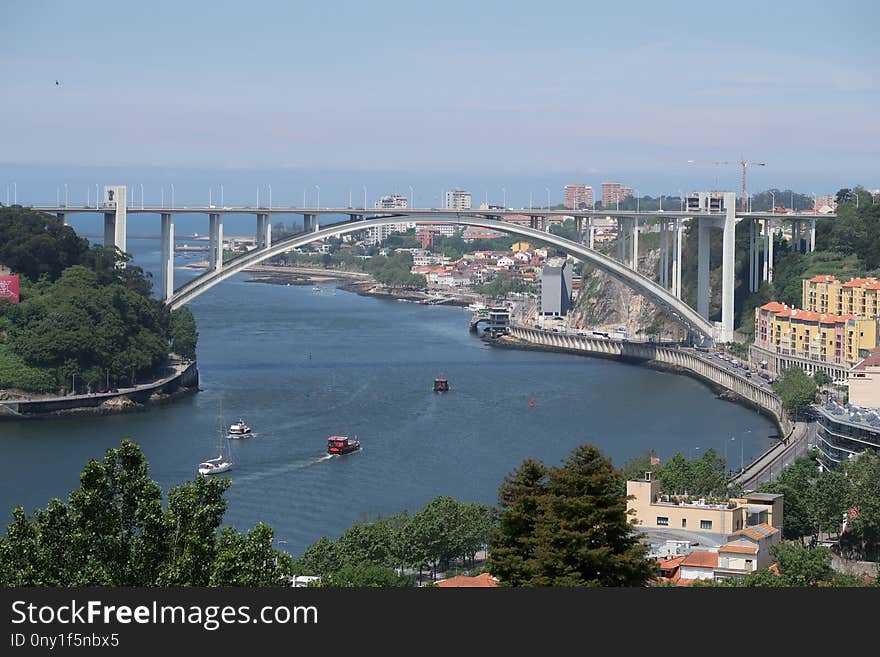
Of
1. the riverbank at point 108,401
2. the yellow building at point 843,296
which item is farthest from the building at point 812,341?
the riverbank at point 108,401

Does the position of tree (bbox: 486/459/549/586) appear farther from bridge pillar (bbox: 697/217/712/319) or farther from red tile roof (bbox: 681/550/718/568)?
bridge pillar (bbox: 697/217/712/319)

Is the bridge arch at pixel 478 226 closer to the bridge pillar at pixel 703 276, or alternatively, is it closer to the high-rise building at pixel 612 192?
the bridge pillar at pixel 703 276

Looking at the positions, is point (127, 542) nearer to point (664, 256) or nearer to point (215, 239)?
point (215, 239)

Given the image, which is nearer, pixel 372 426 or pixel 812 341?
pixel 372 426

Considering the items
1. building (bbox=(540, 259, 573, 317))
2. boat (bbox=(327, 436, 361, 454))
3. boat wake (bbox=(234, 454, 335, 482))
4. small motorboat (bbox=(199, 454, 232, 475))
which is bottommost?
boat wake (bbox=(234, 454, 335, 482))

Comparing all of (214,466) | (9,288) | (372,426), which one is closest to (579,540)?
(214,466)

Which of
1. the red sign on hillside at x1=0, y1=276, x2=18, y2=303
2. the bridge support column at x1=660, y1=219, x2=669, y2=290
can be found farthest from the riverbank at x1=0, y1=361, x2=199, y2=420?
the bridge support column at x1=660, y1=219, x2=669, y2=290

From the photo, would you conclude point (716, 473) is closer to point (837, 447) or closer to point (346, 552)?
point (837, 447)
